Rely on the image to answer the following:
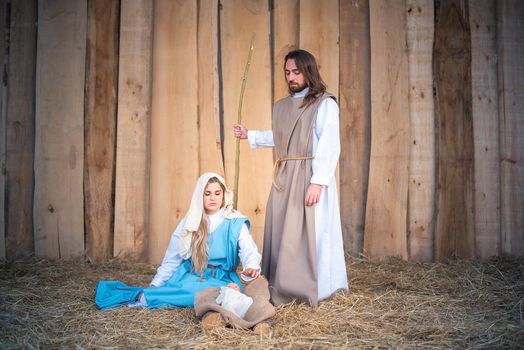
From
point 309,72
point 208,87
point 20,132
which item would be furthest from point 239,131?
point 20,132

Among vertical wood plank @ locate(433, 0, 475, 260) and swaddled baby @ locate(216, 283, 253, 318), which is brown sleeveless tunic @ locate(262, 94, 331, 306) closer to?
swaddled baby @ locate(216, 283, 253, 318)

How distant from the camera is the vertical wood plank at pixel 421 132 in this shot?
517cm

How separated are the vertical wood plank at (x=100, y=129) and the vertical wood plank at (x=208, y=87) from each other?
2.67ft

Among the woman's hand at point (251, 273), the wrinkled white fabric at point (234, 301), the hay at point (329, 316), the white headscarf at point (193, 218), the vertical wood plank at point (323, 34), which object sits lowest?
the hay at point (329, 316)

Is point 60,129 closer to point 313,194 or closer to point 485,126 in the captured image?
point 313,194

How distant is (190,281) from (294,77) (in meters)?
1.61

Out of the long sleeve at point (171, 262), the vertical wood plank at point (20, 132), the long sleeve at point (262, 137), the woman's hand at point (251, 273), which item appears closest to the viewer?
the woman's hand at point (251, 273)

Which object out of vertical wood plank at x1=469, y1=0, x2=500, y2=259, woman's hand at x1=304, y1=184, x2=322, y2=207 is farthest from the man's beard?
vertical wood plank at x1=469, y1=0, x2=500, y2=259

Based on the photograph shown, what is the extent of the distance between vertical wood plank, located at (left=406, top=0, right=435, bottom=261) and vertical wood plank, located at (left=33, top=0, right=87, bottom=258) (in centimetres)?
303

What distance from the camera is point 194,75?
5348 millimetres

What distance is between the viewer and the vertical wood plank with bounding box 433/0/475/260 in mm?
5125

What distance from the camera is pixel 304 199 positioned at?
13.1ft

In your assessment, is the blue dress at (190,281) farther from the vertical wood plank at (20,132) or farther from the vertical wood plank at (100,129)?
the vertical wood plank at (20,132)

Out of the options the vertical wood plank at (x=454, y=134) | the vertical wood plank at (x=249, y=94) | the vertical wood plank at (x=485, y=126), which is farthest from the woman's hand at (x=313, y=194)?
the vertical wood plank at (x=485, y=126)
